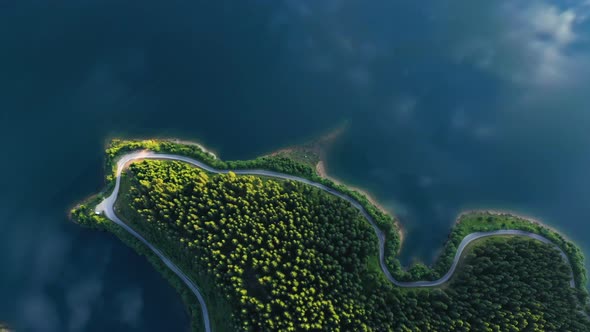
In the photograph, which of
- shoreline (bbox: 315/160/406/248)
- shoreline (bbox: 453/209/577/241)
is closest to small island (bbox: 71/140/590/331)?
shoreline (bbox: 453/209/577/241)

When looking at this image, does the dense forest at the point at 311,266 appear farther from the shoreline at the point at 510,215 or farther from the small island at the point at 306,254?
the shoreline at the point at 510,215

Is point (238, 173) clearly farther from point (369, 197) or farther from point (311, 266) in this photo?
point (369, 197)

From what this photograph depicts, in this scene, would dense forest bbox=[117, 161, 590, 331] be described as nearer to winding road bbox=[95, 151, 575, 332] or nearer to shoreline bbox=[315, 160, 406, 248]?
winding road bbox=[95, 151, 575, 332]

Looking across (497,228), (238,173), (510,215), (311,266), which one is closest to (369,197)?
(311,266)

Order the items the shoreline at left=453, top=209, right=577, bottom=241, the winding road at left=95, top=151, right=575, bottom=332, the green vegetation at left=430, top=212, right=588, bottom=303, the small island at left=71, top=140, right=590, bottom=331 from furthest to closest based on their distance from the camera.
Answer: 1. the shoreline at left=453, top=209, right=577, bottom=241
2. the green vegetation at left=430, top=212, right=588, bottom=303
3. the winding road at left=95, top=151, right=575, bottom=332
4. the small island at left=71, top=140, right=590, bottom=331

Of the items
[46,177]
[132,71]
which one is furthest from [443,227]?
[46,177]

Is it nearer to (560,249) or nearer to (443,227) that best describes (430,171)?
(443,227)
